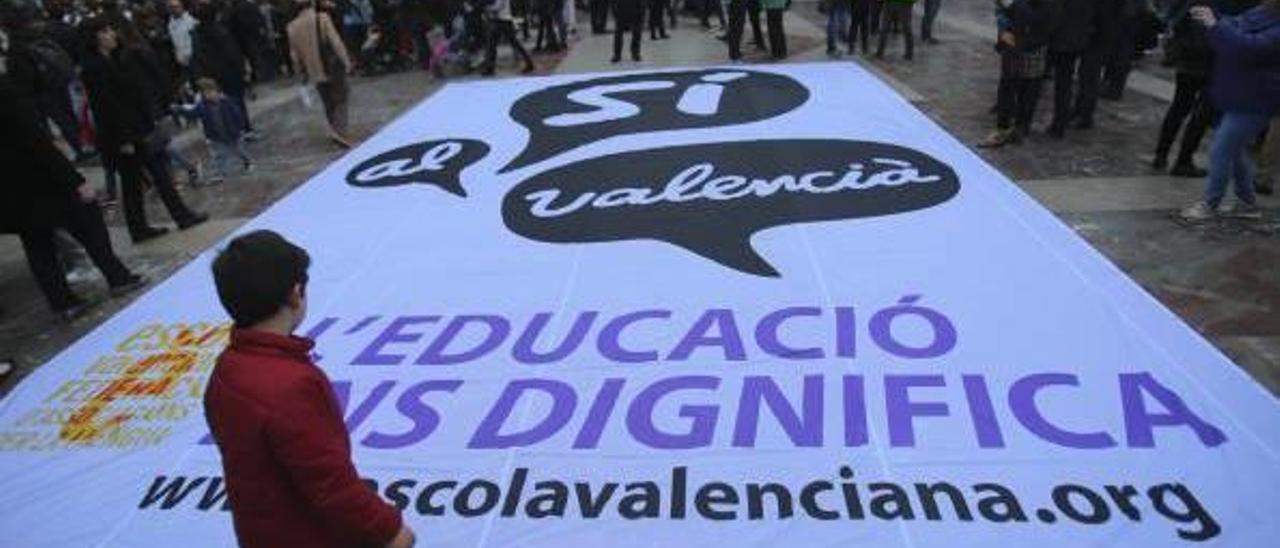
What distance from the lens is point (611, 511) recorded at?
3.38m

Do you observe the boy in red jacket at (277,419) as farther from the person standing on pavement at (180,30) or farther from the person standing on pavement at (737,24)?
→ the person standing on pavement at (737,24)

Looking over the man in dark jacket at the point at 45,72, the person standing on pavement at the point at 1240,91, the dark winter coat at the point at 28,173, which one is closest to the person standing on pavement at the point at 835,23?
the person standing on pavement at the point at 1240,91

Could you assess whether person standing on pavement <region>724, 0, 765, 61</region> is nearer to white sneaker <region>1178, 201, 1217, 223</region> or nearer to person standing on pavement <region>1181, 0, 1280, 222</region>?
person standing on pavement <region>1181, 0, 1280, 222</region>

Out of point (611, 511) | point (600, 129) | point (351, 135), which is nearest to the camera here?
point (611, 511)

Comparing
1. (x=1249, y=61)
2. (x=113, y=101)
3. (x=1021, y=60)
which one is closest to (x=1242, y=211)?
(x=1249, y=61)

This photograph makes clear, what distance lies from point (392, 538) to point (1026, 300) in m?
3.80

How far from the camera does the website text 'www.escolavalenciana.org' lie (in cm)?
322

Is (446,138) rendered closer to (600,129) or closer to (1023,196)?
(600,129)

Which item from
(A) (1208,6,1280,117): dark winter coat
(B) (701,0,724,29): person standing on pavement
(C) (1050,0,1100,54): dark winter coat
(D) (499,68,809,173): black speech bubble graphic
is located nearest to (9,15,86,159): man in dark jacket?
(D) (499,68,809,173): black speech bubble graphic

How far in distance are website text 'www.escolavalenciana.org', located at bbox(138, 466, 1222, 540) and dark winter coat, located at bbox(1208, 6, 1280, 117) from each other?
12.7 ft

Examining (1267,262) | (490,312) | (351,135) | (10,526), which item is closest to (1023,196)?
(1267,262)

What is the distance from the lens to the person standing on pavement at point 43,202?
18.2ft

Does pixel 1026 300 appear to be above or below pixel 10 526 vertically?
above

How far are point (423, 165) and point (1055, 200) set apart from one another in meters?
5.22
